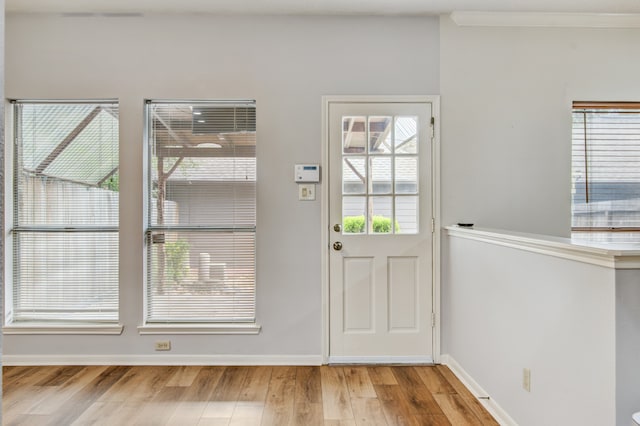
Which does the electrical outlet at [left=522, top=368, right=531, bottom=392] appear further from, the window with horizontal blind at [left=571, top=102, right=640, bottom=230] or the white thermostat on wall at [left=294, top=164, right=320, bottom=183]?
the white thermostat on wall at [left=294, top=164, right=320, bottom=183]

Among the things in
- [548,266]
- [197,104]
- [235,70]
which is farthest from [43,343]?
[548,266]

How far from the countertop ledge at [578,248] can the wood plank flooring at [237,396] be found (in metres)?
1.02

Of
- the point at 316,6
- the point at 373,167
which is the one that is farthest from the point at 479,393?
the point at 316,6

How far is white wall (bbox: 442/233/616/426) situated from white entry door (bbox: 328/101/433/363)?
1.12ft

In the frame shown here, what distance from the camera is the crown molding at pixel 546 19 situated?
9.45 ft

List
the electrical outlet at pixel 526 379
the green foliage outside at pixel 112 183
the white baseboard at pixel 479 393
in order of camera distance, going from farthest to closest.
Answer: the green foliage outside at pixel 112 183 < the white baseboard at pixel 479 393 < the electrical outlet at pixel 526 379

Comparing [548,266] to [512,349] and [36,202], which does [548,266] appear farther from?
[36,202]

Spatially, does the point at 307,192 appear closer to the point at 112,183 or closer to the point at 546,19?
the point at 112,183

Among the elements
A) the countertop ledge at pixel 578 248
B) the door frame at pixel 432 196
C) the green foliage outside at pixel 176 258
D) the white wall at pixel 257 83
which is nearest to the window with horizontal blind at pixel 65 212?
the white wall at pixel 257 83

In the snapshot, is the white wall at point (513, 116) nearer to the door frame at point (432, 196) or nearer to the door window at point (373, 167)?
the door frame at point (432, 196)

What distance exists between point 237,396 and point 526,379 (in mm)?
1667

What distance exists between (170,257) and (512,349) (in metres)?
2.40

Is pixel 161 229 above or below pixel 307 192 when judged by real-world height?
below

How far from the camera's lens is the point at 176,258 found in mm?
2980
